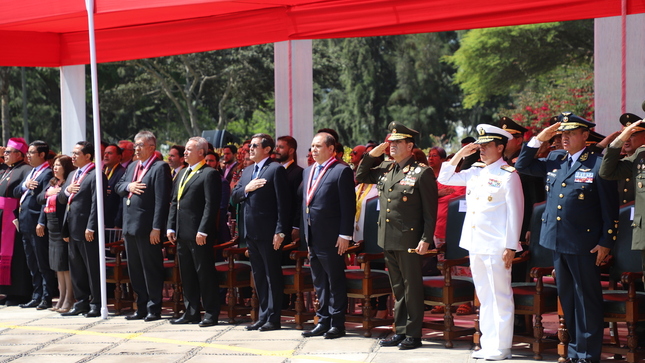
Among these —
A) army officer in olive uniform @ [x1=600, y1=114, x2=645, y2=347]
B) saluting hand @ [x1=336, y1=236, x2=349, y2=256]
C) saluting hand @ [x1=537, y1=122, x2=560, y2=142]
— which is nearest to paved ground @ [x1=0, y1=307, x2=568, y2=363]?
saluting hand @ [x1=336, y1=236, x2=349, y2=256]

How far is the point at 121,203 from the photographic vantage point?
9.28 metres

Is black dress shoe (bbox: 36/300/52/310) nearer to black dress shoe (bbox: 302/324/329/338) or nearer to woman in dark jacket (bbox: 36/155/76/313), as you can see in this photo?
woman in dark jacket (bbox: 36/155/76/313)

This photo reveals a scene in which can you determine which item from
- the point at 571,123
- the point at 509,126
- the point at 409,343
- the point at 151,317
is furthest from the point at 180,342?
the point at 571,123

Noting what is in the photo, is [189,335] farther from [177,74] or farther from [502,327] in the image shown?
[177,74]

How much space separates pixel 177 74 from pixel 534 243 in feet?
93.9

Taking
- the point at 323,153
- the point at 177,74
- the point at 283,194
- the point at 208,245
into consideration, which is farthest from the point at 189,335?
the point at 177,74

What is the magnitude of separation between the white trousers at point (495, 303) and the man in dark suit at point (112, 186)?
4528mm

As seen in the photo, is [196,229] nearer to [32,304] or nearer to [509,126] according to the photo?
[32,304]

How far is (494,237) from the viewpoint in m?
6.09

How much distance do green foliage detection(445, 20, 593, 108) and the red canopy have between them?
2056 centimetres

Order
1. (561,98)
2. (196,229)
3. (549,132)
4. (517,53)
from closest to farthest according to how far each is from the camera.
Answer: (549,132)
(196,229)
(561,98)
(517,53)

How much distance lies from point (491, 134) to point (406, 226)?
38.5 inches

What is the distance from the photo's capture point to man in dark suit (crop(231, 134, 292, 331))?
7.55 metres

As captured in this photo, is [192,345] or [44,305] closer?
[192,345]
